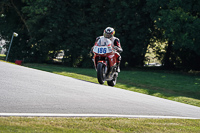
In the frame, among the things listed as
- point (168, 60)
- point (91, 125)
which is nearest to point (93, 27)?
point (168, 60)

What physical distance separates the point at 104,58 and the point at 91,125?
182 inches

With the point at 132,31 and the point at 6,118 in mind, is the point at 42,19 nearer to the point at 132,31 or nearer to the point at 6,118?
the point at 132,31

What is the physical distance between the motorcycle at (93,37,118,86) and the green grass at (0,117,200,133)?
3.10m

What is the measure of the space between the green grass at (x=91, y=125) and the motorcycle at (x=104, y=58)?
310 centimetres

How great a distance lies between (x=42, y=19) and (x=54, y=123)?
29.8m

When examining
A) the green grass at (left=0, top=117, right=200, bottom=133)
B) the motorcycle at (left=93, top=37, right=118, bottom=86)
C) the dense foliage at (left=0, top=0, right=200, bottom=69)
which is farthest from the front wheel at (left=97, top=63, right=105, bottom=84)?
the dense foliage at (left=0, top=0, right=200, bottom=69)

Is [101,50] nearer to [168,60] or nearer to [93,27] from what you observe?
[93,27]

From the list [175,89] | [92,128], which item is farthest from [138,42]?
[92,128]

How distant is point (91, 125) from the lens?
225 inches

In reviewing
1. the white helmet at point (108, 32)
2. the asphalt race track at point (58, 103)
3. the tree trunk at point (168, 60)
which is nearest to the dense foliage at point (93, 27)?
the tree trunk at point (168, 60)

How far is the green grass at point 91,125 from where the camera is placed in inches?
198

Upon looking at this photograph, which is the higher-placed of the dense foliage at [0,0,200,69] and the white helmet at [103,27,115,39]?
the dense foliage at [0,0,200,69]

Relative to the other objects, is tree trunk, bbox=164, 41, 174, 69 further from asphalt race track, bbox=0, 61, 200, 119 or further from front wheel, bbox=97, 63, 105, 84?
asphalt race track, bbox=0, 61, 200, 119

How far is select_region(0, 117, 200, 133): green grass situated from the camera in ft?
16.5
